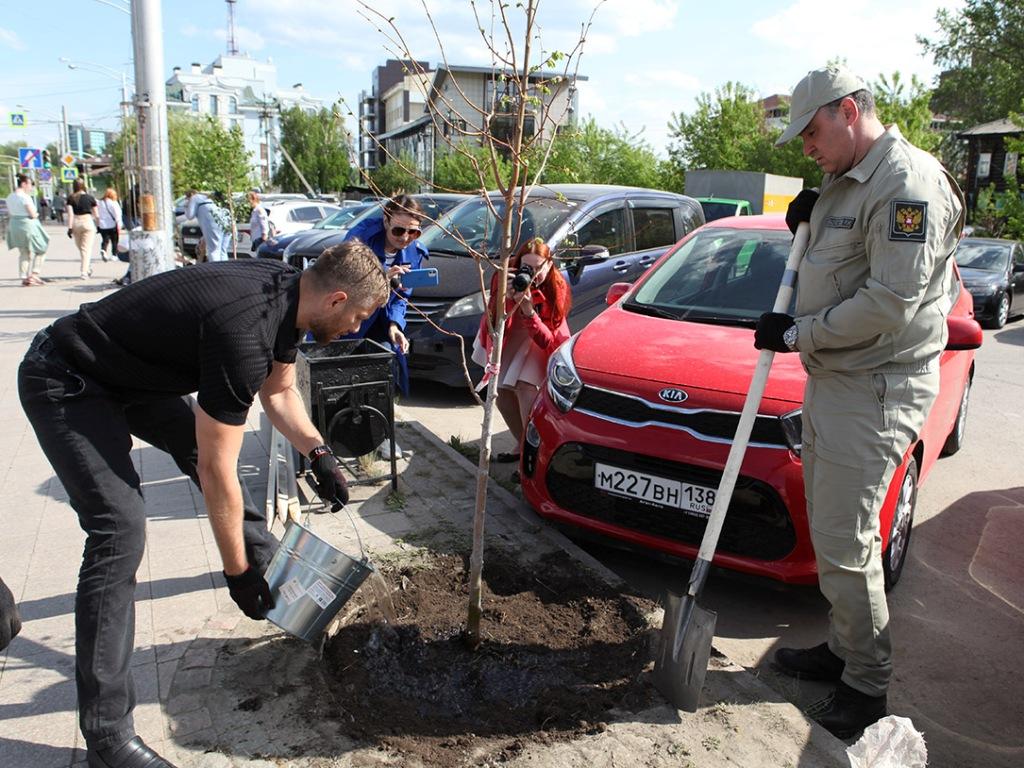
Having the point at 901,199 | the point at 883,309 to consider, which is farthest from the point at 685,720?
the point at 901,199

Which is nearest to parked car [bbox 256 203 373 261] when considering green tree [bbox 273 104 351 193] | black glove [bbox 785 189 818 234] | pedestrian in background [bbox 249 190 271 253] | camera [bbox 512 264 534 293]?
pedestrian in background [bbox 249 190 271 253]

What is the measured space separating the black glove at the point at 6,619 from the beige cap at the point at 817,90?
10.2ft

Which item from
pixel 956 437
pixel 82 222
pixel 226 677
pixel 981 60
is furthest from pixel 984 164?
pixel 226 677

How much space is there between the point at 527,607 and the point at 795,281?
6.01ft

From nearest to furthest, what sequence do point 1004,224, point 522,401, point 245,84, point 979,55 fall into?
point 522,401 → point 1004,224 → point 979,55 → point 245,84

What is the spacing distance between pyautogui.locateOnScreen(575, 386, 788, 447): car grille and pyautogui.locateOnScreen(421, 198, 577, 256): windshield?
124 inches

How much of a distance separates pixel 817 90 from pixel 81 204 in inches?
652

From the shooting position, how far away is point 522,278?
4.59 metres

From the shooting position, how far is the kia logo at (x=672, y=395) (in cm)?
379

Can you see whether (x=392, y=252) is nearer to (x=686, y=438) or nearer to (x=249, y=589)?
(x=686, y=438)

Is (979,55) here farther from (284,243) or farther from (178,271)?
(178,271)

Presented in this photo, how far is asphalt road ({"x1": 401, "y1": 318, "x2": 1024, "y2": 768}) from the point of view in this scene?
3.17m

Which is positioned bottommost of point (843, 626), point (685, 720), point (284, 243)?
point (685, 720)

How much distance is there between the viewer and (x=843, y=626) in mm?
3000
